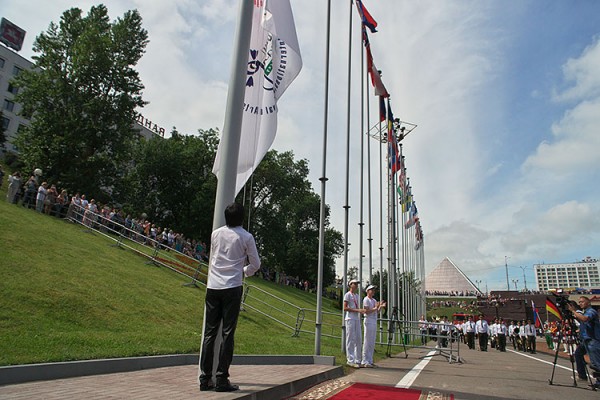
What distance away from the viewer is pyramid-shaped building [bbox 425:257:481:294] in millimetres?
138000

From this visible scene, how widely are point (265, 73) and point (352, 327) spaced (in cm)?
672

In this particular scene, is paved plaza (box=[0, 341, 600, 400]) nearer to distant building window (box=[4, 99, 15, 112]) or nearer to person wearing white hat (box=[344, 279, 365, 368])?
person wearing white hat (box=[344, 279, 365, 368])

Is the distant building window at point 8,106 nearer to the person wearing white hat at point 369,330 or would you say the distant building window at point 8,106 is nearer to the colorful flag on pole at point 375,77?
the colorful flag on pole at point 375,77

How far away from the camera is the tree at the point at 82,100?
3478 centimetres

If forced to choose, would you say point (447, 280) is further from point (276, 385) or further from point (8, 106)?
point (276, 385)

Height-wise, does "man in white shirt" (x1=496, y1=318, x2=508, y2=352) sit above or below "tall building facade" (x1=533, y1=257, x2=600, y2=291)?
below

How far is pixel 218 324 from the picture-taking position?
202 inches

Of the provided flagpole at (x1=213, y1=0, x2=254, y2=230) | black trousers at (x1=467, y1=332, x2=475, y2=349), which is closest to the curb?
flagpole at (x1=213, y1=0, x2=254, y2=230)

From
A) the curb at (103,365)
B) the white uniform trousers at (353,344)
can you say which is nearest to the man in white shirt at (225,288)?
the curb at (103,365)

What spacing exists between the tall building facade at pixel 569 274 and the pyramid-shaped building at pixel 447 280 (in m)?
54.7

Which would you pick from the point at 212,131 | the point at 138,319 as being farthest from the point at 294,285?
the point at 138,319

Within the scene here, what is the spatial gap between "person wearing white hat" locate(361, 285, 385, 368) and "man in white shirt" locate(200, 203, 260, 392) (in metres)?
6.49

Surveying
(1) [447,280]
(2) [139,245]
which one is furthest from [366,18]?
(1) [447,280]

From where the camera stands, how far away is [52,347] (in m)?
6.63
